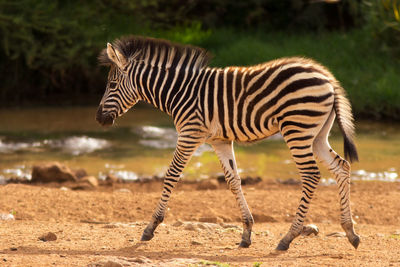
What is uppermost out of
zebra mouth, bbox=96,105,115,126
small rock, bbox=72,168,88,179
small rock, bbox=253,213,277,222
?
zebra mouth, bbox=96,105,115,126

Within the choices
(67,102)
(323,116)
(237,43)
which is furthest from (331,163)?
(237,43)

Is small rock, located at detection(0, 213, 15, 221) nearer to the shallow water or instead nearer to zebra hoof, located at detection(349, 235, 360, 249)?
the shallow water

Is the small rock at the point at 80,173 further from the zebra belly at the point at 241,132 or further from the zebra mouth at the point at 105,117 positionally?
the zebra belly at the point at 241,132

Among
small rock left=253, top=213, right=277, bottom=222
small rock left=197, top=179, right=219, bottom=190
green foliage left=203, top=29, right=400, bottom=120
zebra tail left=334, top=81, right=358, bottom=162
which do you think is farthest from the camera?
green foliage left=203, top=29, right=400, bottom=120

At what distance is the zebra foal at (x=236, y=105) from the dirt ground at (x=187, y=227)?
13.2 inches

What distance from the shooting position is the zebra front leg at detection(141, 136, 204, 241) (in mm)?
6633

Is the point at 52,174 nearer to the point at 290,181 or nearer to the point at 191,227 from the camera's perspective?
the point at 290,181

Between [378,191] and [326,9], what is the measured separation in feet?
52.1

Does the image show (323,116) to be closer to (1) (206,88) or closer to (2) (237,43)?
(1) (206,88)

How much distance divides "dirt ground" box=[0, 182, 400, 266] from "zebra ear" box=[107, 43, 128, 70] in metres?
1.82

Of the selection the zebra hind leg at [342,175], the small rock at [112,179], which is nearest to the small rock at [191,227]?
the zebra hind leg at [342,175]

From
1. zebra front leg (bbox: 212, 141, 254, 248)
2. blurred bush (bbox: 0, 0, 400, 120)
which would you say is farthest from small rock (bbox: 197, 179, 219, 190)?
blurred bush (bbox: 0, 0, 400, 120)

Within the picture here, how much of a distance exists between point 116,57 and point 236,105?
146 centimetres

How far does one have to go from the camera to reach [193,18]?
23.9 meters
